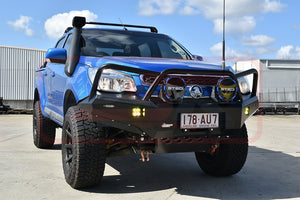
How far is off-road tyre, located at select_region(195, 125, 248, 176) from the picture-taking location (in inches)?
155

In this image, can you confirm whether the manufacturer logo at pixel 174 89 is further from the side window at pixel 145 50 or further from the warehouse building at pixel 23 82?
the warehouse building at pixel 23 82

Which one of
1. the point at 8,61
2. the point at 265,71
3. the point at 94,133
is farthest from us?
the point at 265,71

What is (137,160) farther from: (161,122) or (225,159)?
(161,122)

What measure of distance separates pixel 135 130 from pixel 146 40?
1.87 metres

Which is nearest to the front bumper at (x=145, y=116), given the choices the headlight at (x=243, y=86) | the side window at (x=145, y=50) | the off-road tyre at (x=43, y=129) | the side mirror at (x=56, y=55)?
the headlight at (x=243, y=86)

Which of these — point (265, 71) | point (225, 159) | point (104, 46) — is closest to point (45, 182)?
point (104, 46)

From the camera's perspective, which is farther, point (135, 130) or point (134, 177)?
point (134, 177)

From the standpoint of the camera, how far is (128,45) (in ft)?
14.7

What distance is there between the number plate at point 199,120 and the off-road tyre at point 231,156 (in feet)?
1.73

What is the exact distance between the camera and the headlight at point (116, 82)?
10.6 feet

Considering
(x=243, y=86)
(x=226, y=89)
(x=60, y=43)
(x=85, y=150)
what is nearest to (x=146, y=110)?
(x=85, y=150)

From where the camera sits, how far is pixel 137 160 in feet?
17.5

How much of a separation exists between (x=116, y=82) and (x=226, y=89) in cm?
103

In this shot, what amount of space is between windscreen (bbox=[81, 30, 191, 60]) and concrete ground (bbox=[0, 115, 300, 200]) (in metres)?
1.42
